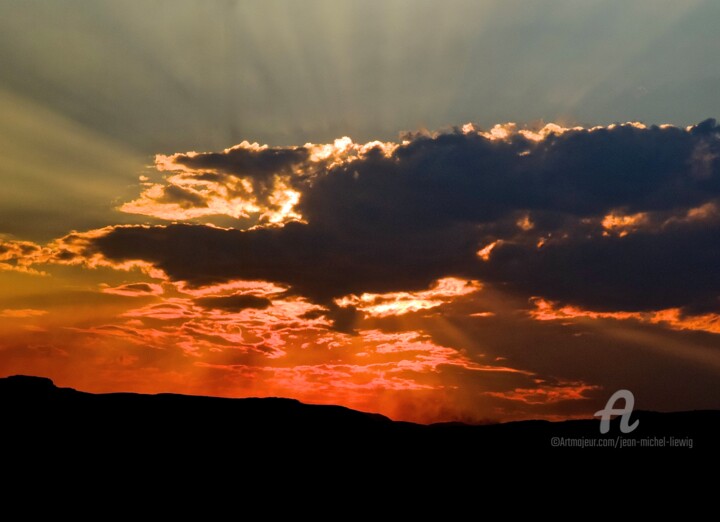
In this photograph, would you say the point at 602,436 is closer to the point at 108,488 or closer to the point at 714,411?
the point at 714,411

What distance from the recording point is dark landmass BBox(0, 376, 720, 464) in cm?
9775

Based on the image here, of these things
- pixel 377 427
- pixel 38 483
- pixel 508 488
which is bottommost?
pixel 38 483

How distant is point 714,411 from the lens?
11950 centimetres

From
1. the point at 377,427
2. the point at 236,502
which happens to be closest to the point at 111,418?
the point at 236,502

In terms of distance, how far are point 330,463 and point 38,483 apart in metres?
41.2

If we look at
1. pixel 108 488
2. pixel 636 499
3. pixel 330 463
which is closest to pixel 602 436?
pixel 636 499

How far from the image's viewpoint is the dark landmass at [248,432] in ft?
321

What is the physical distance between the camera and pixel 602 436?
103625 mm

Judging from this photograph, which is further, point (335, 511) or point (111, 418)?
point (111, 418)

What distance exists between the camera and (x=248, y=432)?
11256 cm

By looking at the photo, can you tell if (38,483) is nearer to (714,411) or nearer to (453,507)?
(453,507)

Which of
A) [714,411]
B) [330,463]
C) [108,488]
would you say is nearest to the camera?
[108,488]

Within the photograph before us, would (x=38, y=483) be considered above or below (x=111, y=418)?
below

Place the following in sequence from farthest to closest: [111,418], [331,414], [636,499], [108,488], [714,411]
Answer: [331,414] < [714,411] < [111,418] < [108,488] < [636,499]
